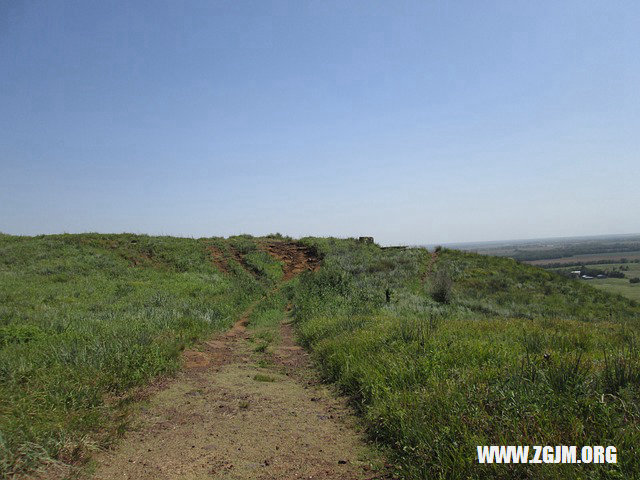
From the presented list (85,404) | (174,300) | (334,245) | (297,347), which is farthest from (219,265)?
(85,404)

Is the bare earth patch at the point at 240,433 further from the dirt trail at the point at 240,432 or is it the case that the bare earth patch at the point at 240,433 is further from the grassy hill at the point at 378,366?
the grassy hill at the point at 378,366

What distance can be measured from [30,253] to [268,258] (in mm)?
13998

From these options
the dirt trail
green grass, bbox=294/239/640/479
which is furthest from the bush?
the dirt trail

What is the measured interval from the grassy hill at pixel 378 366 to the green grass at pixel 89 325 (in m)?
0.03

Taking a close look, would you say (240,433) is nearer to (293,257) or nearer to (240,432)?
(240,432)

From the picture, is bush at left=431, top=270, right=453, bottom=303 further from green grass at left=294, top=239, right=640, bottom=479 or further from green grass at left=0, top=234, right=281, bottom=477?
green grass at left=0, top=234, right=281, bottom=477

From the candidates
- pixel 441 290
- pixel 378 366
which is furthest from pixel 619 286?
pixel 378 366

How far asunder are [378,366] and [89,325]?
6687 mm

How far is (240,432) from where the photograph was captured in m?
4.47

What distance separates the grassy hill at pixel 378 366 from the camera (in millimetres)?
3154

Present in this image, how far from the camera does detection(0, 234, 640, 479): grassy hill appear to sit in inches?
124

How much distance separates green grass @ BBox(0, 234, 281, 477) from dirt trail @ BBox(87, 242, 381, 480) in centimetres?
42

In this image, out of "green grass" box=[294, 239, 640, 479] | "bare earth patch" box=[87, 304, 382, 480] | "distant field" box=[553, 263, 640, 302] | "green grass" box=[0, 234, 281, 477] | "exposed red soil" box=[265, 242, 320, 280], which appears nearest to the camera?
"green grass" box=[294, 239, 640, 479]

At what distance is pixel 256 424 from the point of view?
4.71m
